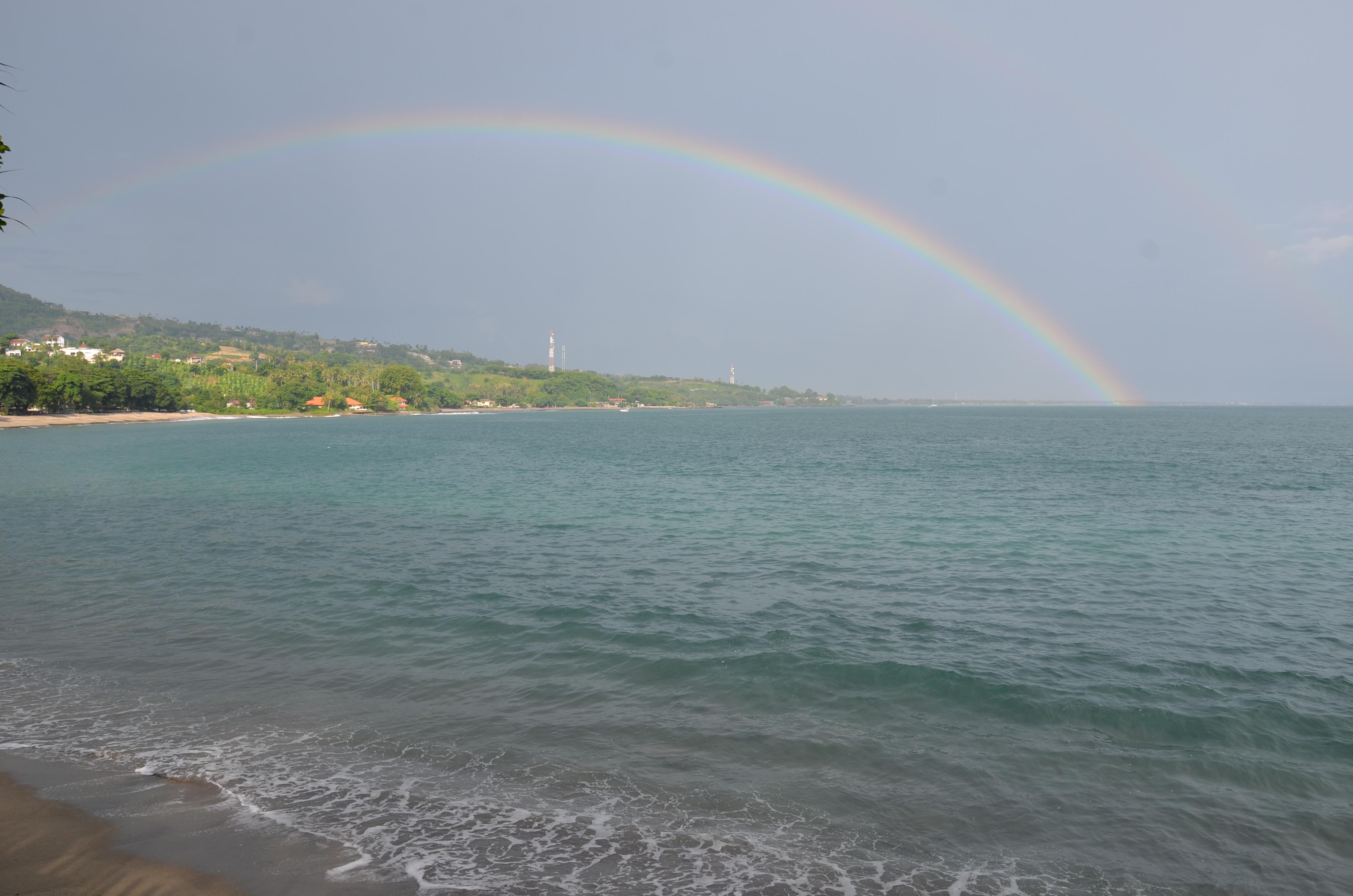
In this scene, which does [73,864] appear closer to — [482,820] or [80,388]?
[482,820]

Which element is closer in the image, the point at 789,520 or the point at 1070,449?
the point at 789,520

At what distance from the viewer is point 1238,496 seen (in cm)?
→ 4019

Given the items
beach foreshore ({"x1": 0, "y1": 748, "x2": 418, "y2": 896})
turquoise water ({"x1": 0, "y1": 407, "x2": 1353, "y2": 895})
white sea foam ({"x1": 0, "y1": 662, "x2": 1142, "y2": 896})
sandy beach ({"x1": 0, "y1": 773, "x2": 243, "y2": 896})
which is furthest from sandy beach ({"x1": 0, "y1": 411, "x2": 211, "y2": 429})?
sandy beach ({"x1": 0, "y1": 773, "x2": 243, "y2": 896})

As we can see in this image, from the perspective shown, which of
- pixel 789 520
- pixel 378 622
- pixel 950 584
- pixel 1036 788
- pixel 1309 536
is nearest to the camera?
pixel 1036 788

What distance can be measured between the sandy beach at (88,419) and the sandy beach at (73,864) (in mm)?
125379

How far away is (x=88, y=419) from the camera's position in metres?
126

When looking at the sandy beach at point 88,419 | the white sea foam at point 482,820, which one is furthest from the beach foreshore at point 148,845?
the sandy beach at point 88,419

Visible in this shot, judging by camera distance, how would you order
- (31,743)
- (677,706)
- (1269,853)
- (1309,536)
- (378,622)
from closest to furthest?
(1269,853) → (31,743) → (677,706) → (378,622) → (1309,536)

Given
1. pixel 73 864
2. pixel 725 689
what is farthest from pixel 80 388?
pixel 725 689

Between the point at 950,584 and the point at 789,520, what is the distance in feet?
38.9

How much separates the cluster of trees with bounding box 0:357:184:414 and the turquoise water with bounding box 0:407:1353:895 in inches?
4290

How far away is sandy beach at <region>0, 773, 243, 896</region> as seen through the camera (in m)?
6.92

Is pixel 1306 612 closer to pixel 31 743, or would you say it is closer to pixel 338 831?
pixel 338 831

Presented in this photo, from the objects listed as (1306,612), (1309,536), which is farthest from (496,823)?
(1309,536)
